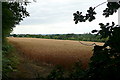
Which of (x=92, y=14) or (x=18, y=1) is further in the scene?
(x=18, y=1)

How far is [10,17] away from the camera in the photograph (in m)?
8.79

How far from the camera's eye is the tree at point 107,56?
3.18 metres

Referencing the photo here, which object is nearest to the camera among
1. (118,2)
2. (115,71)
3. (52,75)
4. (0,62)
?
(115,71)

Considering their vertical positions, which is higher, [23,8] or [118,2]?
[23,8]

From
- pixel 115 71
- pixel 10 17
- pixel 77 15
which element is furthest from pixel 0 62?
pixel 115 71

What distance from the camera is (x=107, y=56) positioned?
126 inches

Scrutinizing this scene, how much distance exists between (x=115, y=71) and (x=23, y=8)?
9.65m

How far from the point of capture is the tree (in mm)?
3178

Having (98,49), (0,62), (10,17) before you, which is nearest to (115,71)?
(98,49)

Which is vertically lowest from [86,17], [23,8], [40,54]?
[40,54]

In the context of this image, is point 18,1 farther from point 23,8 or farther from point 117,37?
point 117,37

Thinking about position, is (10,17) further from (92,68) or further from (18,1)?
(92,68)

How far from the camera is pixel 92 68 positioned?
340 cm

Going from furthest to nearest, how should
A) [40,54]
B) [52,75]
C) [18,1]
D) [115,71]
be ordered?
[40,54], [18,1], [52,75], [115,71]
